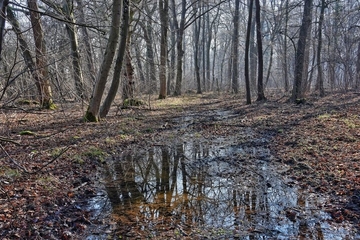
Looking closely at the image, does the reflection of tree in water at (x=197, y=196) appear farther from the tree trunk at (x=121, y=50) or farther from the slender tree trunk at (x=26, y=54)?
the tree trunk at (x=121, y=50)

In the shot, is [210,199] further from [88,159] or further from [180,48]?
[180,48]

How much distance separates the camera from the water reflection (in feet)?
12.3

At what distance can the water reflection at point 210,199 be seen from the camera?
3.74 m

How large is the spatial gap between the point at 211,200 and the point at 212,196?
166 mm

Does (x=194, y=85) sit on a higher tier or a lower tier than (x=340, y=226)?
higher

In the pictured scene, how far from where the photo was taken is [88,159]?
6.57 m

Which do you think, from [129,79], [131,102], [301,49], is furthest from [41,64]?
[301,49]

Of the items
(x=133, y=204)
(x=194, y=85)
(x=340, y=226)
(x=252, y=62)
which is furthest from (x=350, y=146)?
(x=194, y=85)

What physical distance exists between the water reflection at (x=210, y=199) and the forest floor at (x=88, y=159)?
14.6 inches

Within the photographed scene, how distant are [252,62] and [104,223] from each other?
30.4 meters

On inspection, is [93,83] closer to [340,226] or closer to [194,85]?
[340,226]

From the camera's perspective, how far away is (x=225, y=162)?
6.71 metres

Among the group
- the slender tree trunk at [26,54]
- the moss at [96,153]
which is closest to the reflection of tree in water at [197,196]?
the moss at [96,153]

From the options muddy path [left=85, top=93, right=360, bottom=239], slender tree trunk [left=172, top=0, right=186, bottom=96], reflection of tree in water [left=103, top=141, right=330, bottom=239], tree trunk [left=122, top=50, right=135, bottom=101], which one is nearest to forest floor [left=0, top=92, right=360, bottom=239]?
muddy path [left=85, top=93, right=360, bottom=239]
